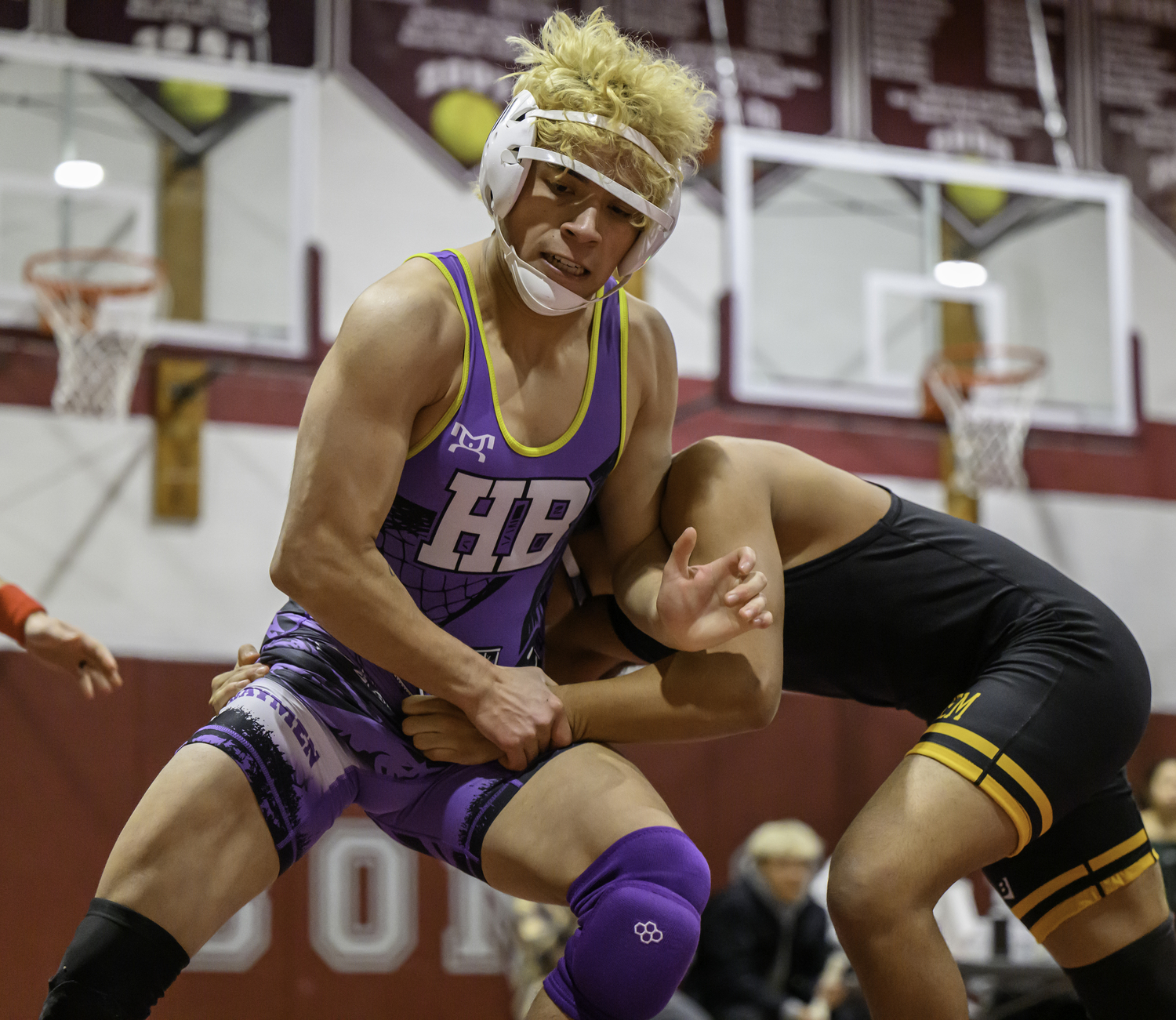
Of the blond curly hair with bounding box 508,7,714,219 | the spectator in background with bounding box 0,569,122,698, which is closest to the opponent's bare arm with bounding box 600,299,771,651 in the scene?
the blond curly hair with bounding box 508,7,714,219

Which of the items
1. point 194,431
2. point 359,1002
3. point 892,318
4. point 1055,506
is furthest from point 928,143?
point 359,1002

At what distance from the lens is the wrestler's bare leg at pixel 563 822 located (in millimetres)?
2359

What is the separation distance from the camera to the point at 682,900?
90.4 inches

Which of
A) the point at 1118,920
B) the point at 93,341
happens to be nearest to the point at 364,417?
the point at 1118,920

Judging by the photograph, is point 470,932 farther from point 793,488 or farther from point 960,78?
point 960,78

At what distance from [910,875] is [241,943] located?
194 inches

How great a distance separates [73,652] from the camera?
11.0 ft

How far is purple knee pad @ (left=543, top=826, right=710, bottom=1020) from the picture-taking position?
2.23 metres

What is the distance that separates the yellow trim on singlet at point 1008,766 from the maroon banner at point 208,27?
6049 millimetres

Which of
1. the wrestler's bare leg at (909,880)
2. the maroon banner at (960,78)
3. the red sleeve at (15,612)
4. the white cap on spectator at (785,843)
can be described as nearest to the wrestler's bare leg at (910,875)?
the wrestler's bare leg at (909,880)

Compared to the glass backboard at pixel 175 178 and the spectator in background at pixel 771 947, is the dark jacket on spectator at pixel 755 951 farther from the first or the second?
the glass backboard at pixel 175 178

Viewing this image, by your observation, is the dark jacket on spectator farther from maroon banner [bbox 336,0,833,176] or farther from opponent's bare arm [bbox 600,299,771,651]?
maroon banner [bbox 336,0,833,176]

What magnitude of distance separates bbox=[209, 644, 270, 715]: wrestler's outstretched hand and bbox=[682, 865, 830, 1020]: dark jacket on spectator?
3.91 meters

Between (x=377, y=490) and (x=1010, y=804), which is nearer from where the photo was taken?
(x=377, y=490)
